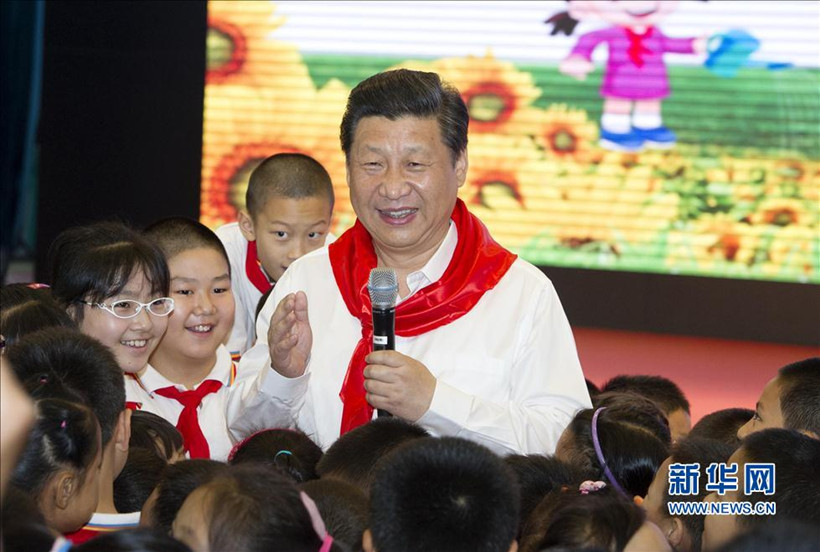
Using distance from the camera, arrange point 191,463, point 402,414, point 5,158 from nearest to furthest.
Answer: point 191,463 → point 402,414 → point 5,158

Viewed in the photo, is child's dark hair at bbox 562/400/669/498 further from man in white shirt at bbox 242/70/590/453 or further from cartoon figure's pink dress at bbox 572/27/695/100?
cartoon figure's pink dress at bbox 572/27/695/100

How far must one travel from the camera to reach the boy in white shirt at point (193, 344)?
9.30ft

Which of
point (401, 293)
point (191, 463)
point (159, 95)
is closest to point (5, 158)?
point (159, 95)

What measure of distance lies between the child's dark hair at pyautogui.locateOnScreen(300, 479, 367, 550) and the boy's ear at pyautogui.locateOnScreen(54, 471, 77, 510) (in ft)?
1.30

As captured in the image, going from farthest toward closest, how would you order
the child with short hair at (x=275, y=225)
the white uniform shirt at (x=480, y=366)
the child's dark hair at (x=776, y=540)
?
the child with short hair at (x=275, y=225)
the white uniform shirt at (x=480, y=366)
the child's dark hair at (x=776, y=540)

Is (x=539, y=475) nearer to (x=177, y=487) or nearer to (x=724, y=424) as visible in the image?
(x=177, y=487)

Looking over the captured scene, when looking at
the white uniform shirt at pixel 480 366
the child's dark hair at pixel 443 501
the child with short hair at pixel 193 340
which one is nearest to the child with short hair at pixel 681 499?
the white uniform shirt at pixel 480 366

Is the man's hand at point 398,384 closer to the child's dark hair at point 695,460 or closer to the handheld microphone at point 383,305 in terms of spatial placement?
the handheld microphone at point 383,305

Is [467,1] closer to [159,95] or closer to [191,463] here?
[159,95]

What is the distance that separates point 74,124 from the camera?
752 centimetres

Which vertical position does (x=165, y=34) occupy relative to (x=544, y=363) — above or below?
above

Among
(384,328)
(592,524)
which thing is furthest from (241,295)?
(592,524)

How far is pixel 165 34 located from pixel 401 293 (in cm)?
529

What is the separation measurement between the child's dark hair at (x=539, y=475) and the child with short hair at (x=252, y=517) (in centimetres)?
58
